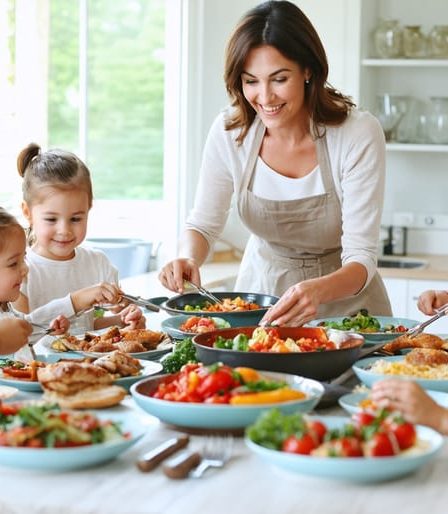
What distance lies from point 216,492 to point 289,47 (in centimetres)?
162

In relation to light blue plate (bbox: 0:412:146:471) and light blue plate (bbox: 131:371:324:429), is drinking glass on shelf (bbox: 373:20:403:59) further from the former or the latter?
light blue plate (bbox: 0:412:146:471)

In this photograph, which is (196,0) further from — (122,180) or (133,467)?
(133,467)

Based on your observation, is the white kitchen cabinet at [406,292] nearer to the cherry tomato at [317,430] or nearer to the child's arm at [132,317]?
the child's arm at [132,317]

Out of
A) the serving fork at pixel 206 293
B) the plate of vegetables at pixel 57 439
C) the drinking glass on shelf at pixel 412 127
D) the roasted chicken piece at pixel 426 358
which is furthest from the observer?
the drinking glass on shelf at pixel 412 127

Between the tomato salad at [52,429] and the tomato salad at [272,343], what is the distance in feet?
1.58

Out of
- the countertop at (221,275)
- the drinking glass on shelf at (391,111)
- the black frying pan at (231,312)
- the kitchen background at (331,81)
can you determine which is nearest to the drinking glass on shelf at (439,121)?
the kitchen background at (331,81)

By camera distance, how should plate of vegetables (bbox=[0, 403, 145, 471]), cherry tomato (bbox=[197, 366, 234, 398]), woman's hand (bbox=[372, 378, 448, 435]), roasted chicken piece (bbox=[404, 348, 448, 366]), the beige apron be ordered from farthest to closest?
the beige apron, roasted chicken piece (bbox=[404, 348, 448, 366]), cherry tomato (bbox=[197, 366, 234, 398]), woman's hand (bbox=[372, 378, 448, 435]), plate of vegetables (bbox=[0, 403, 145, 471])

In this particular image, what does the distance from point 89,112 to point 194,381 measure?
3.56 m

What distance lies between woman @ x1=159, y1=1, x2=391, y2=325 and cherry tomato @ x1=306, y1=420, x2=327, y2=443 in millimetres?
981

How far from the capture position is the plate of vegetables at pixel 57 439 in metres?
1.52

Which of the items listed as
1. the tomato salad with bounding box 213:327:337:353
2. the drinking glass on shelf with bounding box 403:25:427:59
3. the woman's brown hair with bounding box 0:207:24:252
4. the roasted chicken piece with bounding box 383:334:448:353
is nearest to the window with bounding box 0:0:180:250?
the drinking glass on shelf with bounding box 403:25:427:59

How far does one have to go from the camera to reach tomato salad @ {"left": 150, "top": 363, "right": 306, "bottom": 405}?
1.73 meters

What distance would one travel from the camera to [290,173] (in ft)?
9.94

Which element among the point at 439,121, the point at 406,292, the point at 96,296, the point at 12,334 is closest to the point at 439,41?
the point at 439,121
